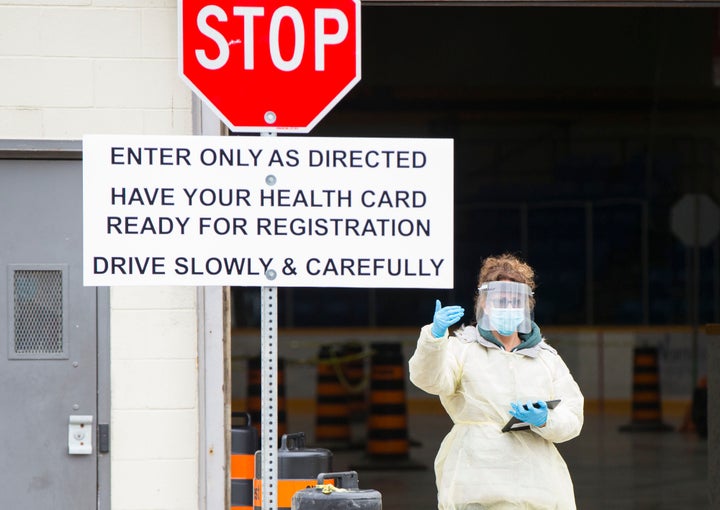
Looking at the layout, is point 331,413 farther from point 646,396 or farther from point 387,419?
point 646,396

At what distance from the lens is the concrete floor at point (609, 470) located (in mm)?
11883

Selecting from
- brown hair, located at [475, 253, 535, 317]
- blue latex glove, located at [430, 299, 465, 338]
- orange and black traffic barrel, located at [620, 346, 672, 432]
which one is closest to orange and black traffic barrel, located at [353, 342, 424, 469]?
orange and black traffic barrel, located at [620, 346, 672, 432]

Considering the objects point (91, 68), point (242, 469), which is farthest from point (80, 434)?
point (91, 68)

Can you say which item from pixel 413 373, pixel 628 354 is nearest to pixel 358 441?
pixel 628 354

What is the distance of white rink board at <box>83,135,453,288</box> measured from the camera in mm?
4184

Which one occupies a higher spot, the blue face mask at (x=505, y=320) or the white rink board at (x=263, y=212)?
the white rink board at (x=263, y=212)

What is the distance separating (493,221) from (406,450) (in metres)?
10.9

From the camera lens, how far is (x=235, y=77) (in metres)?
4.49

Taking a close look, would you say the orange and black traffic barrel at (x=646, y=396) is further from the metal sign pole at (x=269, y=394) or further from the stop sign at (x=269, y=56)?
the metal sign pole at (x=269, y=394)

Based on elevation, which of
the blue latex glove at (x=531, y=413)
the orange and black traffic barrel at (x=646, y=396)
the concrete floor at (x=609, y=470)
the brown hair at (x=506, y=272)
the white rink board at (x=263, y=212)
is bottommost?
the concrete floor at (x=609, y=470)

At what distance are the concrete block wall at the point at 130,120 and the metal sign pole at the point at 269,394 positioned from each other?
1.98 metres

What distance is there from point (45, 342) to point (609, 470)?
928cm

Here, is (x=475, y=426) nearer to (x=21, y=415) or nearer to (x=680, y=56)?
(x=21, y=415)

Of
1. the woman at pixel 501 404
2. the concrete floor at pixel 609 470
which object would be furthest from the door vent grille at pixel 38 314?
the concrete floor at pixel 609 470
